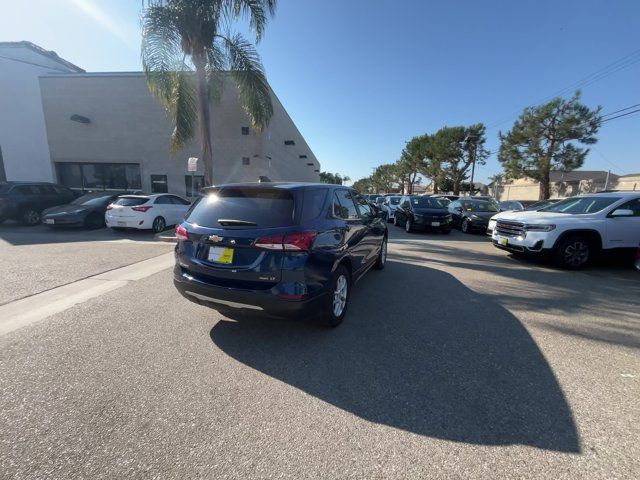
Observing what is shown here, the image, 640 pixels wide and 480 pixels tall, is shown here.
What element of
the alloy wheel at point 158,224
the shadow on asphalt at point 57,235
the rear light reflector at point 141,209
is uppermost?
the rear light reflector at point 141,209

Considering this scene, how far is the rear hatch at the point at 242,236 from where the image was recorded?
285cm

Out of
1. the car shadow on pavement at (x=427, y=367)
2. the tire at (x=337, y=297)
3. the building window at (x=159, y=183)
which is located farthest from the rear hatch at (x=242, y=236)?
the building window at (x=159, y=183)

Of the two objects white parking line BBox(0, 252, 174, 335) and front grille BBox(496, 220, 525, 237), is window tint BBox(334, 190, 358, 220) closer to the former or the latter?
white parking line BBox(0, 252, 174, 335)

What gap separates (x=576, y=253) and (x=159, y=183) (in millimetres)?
19447

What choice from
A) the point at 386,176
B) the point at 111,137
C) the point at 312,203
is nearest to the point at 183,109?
the point at 111,137

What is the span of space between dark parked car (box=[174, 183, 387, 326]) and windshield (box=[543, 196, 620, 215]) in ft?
21.5

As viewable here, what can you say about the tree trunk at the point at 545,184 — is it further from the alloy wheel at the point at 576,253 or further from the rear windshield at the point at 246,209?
the rear windshield at the point at 246,209

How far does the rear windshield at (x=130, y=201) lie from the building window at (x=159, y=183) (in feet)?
26.4

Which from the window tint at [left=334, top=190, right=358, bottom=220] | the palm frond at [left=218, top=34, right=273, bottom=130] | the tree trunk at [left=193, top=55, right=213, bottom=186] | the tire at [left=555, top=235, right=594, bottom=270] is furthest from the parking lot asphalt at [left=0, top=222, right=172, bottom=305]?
the tire at [left=555, top=235, right=594, bottom=270]

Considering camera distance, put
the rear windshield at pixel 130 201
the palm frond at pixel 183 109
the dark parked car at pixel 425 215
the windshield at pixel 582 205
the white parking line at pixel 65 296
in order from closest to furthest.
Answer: the white parking line at pixel 65 296
the windshield at pixel 582 205
the rear windshield at pixel 130 201
the palm frond at pixel 183 109
the dark parked car at pixel 425 215

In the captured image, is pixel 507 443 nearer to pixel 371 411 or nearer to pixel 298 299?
pixel 371 411

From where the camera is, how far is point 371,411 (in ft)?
7.38

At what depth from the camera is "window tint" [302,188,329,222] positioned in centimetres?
310

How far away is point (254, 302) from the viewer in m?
2.87
